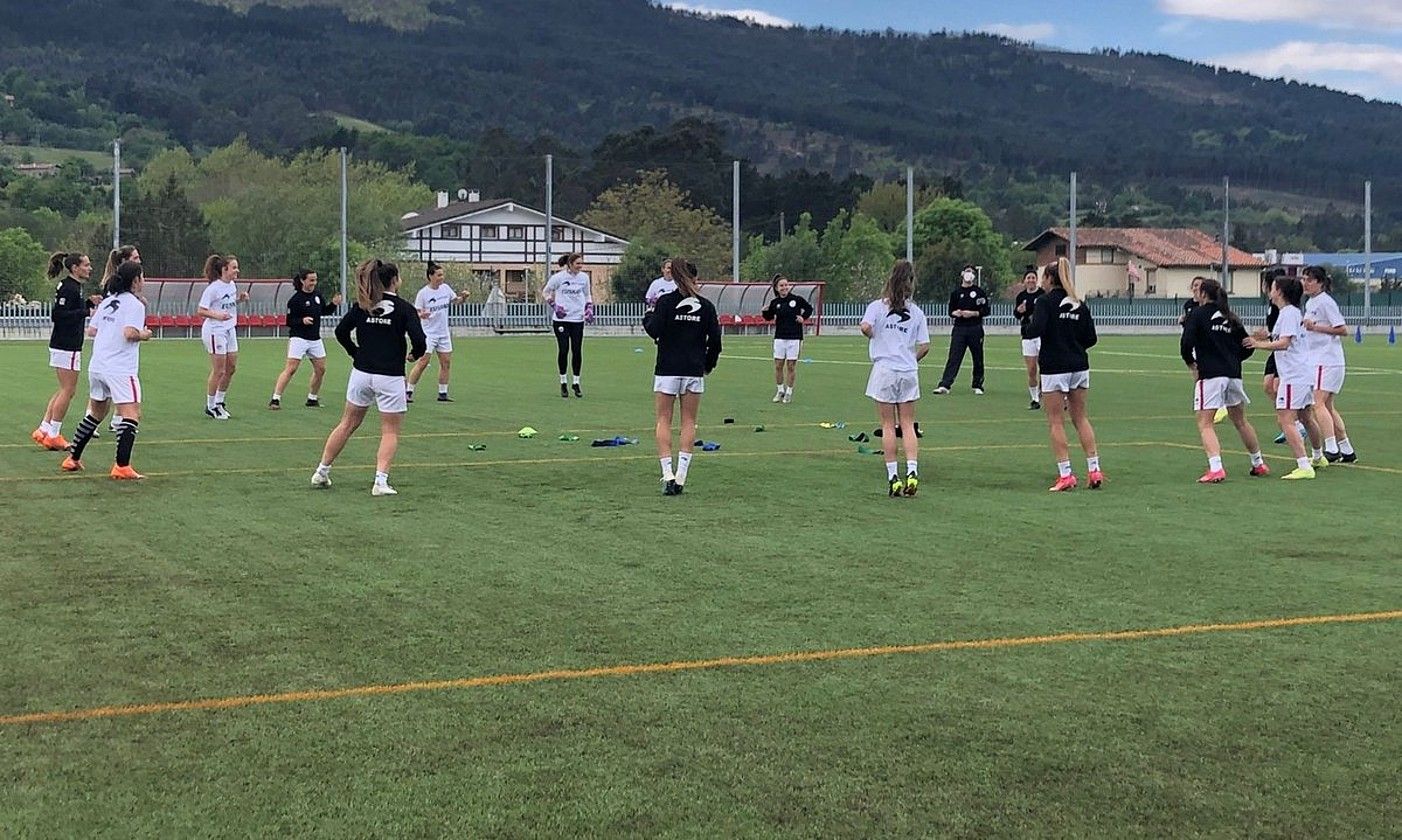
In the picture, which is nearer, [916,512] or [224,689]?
[224,689]

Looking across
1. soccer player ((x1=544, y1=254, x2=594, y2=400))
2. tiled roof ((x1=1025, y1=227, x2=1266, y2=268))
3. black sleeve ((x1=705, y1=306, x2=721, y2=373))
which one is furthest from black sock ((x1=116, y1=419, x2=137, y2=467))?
tiled roof ((x1=1025, y1=227, x2=1266, y2=268))

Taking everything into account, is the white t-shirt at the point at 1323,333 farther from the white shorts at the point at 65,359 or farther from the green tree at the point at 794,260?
the green tree at the point at 794,260

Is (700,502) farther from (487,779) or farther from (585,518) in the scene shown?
(487,779)

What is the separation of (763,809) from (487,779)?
94cm

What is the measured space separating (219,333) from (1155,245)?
126m

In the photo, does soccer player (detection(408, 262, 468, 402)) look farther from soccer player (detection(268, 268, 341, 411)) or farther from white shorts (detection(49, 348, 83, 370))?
white shorts (detection(49, 348, 83, 370))

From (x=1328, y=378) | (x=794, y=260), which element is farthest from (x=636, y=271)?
(x=1328, y=378)

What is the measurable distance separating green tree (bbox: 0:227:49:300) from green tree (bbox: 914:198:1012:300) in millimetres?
40434

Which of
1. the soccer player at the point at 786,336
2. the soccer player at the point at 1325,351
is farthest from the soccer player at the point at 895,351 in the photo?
the soccer player at the point at 786,336

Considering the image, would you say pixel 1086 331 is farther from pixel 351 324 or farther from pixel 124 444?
pixel 124 444

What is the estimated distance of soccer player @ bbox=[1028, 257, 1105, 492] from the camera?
45.8 ft

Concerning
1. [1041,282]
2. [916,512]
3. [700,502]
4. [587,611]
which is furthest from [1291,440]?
[587,611]

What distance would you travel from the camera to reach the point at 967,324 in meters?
26.0

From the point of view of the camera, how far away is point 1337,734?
643cm
